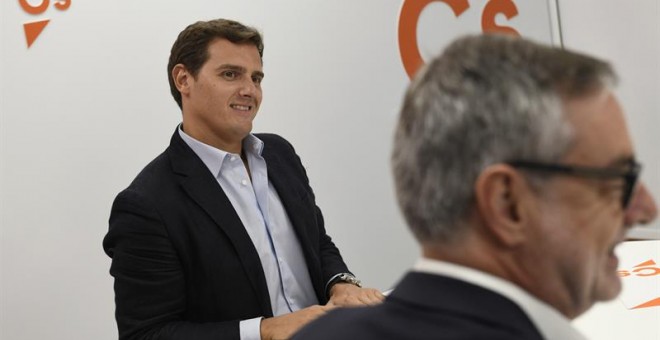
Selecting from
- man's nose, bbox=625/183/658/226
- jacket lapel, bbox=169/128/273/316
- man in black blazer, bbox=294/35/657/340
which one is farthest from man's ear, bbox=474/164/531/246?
jacket lapel, bbox=169/128/273/316

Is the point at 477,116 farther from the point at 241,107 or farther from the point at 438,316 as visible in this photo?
the point at 241,107

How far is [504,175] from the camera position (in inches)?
27.2

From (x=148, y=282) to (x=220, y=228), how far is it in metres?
0.22

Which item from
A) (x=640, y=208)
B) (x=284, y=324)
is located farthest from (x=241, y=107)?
(x=640, y=208)

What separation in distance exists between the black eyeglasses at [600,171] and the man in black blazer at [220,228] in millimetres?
1042

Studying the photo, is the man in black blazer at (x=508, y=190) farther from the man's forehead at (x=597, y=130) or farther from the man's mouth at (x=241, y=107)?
the man's mouth at (x=241, y=107)

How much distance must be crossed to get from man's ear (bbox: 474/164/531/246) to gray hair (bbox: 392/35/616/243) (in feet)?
0.04

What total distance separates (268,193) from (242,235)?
23 cm

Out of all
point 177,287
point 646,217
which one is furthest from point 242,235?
point 646,217

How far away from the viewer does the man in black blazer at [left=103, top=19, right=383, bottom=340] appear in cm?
167

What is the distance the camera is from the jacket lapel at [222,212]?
5.82 feet

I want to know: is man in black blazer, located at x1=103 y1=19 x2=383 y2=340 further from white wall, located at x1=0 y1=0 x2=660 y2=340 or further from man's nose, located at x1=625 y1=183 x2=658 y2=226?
man's nose, located at x1=625 y1=183 x2=658 y2=226

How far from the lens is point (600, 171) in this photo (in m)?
0.71

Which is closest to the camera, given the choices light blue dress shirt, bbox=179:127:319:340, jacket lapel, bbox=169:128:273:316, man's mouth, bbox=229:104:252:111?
jacket lapel, bbox=169:128:273:316
